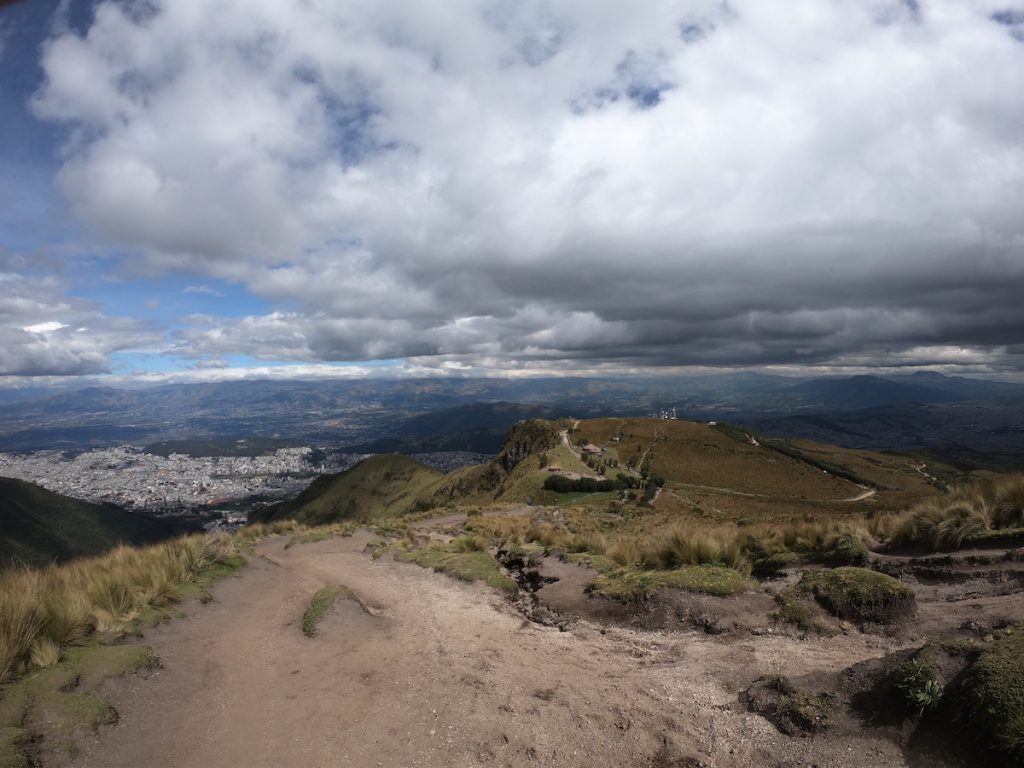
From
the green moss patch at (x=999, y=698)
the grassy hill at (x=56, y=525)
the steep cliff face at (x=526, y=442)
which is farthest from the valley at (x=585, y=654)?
the grassy hill at (x=56, y=525)

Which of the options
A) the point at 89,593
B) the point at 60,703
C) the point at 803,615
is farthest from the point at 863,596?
the point at 89,593

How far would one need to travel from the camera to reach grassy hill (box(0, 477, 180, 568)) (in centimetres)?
7794

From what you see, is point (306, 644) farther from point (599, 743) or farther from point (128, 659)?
point (599, 743)

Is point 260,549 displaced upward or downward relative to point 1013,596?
downward

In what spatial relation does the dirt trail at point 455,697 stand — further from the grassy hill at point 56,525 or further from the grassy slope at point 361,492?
the grassy hill at point 56,525

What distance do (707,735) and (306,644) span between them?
7.38 meters

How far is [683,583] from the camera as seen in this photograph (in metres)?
10.2

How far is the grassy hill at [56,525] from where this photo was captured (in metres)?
77.9

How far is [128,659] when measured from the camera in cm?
756

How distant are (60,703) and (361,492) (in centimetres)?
11451

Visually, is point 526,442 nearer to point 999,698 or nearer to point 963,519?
point 963,519

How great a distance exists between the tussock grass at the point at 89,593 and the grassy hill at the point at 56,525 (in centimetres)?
7831

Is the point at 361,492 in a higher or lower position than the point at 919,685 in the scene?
lower

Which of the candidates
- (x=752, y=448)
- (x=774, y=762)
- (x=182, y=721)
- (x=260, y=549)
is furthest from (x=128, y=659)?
(x=752, y=448)
